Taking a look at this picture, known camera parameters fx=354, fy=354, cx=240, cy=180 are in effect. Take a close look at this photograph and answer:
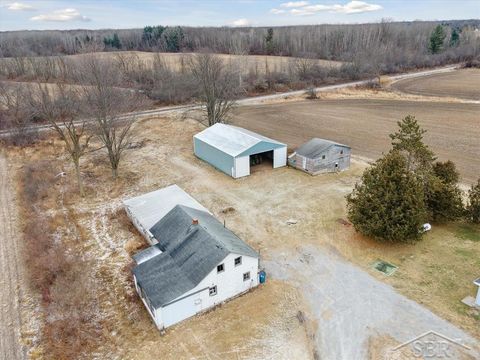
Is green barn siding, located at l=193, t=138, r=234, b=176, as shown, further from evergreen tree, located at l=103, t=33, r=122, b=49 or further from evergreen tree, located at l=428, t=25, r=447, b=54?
Answer: evergreen tree, located at l=103, t=33, r=122, b=49

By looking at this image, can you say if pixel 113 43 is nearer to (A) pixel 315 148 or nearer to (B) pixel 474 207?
(A) pixel 315 148

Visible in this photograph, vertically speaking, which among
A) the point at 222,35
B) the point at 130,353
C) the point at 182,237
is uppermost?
the point at 222,35

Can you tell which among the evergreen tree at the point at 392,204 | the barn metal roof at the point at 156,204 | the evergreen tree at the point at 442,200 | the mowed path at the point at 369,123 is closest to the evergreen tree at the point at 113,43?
the mowed path at the point at 369,123

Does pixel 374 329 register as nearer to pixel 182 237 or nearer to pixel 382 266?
pixel 382 266

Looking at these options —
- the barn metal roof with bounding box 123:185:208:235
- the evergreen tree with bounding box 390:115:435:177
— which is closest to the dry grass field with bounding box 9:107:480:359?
the barn metal roof with bounding box 123:185:208:235

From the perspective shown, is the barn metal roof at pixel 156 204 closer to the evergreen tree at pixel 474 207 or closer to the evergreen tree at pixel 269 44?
the evergreen tree at pixel 474 207

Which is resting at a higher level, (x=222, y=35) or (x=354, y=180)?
(x=222, y=35)

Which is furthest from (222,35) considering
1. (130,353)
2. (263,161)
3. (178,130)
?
(130,353)

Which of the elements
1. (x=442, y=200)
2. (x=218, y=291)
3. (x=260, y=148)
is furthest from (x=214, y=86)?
(x=218, y=291)
